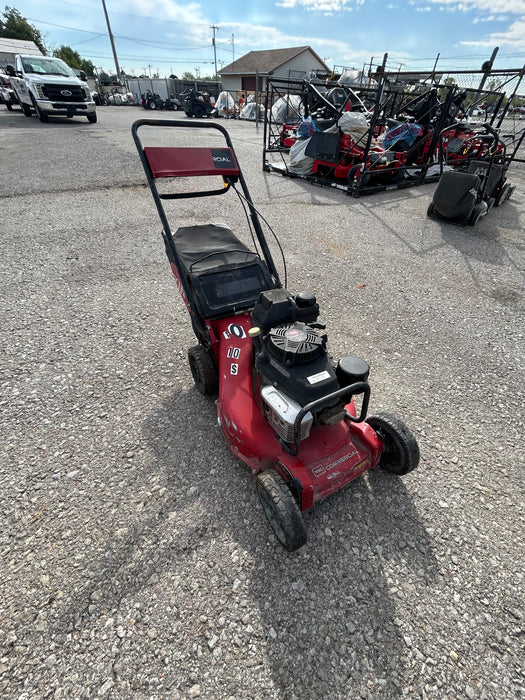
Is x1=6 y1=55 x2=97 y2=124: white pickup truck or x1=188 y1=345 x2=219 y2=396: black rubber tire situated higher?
x1=6 y1=55 x2=97 y2=124: white pickup truck

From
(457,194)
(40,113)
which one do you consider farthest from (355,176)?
(40,113)

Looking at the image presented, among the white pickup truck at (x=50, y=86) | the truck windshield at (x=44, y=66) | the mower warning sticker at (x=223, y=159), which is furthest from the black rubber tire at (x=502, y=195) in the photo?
the truck windshield at (x=44, y=66)

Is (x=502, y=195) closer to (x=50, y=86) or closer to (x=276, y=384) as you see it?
(x=276, y=384)

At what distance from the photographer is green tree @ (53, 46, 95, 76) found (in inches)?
2304

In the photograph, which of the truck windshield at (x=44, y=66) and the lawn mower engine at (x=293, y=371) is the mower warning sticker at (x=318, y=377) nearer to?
the lawn mower engine at (x=293, y=371)

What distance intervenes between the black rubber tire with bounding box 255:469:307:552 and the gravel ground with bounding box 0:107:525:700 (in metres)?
0.28

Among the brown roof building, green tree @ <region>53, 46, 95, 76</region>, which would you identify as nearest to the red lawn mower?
the brown roof building

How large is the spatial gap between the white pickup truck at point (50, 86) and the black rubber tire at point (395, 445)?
1829 centimetres

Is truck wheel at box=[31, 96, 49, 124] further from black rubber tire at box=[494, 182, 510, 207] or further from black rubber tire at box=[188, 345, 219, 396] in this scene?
black rubber tire at box=[188, 345, 219, 396]

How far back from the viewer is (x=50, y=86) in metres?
13.7

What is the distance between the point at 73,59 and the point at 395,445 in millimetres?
86223

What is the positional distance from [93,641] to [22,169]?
11.2 meters

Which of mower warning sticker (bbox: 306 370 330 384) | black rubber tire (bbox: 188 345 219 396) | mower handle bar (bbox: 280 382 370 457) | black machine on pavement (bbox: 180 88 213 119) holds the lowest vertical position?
black machine on pavement (bbox: 180 88 213 119)

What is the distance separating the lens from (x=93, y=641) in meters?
1.65
